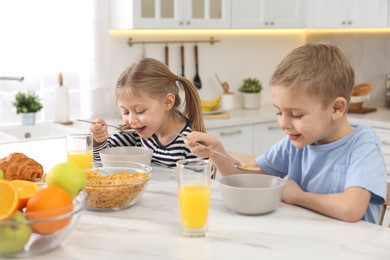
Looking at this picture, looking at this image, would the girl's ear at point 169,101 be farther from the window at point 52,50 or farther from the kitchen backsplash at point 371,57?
the kitchen backsplash at point 371,57

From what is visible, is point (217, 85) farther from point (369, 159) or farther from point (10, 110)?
point (369, 159)

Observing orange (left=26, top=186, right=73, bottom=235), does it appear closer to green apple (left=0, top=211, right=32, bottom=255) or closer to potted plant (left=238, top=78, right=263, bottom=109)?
green apple (left=0, top=211, right=32, bottom=255)

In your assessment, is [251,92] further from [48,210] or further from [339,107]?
[48,210]

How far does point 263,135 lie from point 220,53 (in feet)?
2.53

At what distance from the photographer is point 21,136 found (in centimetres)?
358

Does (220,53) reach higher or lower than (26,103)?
higher

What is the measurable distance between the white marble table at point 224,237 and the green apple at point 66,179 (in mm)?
108

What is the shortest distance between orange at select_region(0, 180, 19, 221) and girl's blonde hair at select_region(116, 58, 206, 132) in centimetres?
98

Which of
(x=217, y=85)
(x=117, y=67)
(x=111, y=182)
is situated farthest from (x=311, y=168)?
(x=217, y=85)

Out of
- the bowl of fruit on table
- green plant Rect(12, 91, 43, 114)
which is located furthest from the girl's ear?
green plant Rect(12, 91, 43, 114)

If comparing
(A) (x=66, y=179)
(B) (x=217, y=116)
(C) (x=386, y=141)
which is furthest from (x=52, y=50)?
(A) (x=66, y=179)

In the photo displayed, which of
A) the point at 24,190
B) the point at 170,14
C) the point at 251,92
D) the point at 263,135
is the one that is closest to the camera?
the point at 24,190

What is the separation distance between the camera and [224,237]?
1.35 metres

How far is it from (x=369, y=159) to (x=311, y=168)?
8.8 inches
